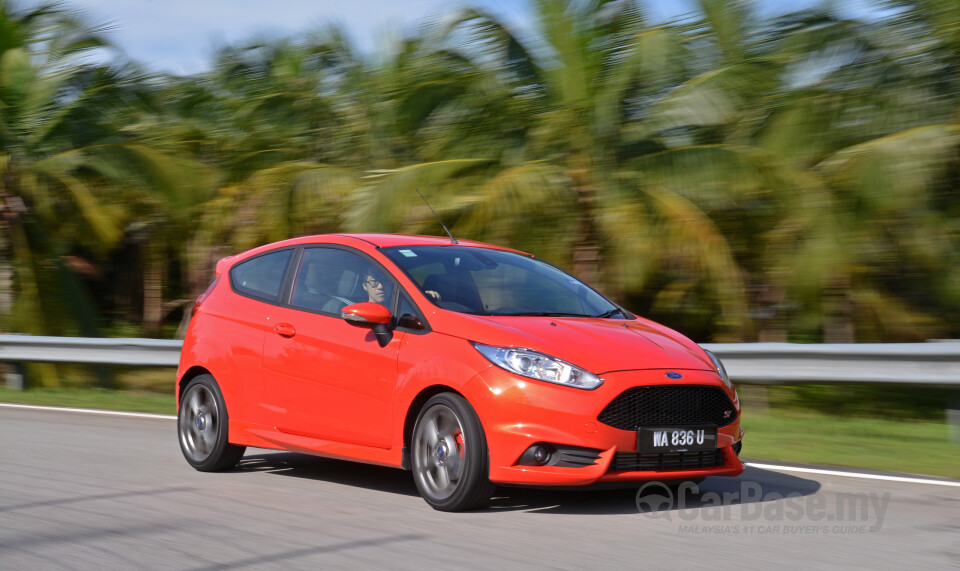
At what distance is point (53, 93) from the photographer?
17906mm

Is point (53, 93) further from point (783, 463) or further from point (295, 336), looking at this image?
point (783, 463)

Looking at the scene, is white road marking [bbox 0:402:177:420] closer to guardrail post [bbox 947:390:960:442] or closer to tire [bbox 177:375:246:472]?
tire [bbox 177:375:246:472]

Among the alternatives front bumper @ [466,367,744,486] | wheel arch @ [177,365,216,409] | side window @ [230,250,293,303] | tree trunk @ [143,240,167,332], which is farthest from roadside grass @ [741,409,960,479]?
tree trunk @ [143,240,167,332]

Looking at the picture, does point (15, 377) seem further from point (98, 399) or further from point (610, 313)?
point (610, 313)

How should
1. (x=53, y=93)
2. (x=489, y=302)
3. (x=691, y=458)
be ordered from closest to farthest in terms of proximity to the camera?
(x=691, y=458) < (x=489, y=302) < (x=53, y=93)

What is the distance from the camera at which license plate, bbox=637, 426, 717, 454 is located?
5.97 m

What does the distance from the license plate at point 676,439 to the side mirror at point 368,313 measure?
5.32 feet

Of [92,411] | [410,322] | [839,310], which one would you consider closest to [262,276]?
[410,322]

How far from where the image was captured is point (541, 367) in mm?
5992

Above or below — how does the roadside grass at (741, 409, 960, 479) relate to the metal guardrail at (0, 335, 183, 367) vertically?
below

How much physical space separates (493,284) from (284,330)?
139 centimetres

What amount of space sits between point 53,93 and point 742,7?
10531mm

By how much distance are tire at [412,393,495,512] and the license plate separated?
0.82 meters

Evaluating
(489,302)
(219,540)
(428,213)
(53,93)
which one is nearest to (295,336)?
(489,302)
